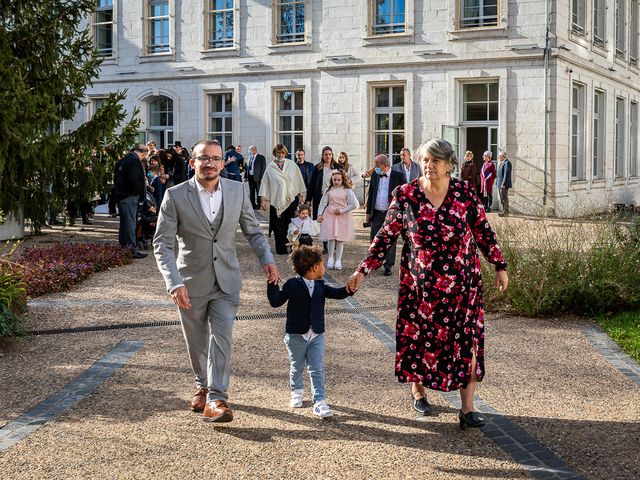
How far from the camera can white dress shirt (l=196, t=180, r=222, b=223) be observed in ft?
19.3

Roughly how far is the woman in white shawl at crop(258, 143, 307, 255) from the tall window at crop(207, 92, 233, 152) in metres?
14.2

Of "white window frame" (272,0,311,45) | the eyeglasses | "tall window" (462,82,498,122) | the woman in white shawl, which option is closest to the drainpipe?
"tall window" (462,82,498,122)

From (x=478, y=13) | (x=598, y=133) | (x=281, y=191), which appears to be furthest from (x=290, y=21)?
(x=281, y=191)

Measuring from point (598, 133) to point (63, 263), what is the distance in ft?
68.5

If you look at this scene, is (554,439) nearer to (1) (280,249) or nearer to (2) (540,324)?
(2) (540,324)

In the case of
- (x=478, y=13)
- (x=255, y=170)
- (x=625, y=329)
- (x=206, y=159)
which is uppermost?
(x=478, y=13)

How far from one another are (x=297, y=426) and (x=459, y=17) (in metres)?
21.3

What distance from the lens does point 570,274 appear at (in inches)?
378

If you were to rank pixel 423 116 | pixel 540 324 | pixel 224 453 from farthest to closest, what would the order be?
pixel 423 116 < pixel 540 324 < pixel 224 453

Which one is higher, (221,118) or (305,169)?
(221,118)

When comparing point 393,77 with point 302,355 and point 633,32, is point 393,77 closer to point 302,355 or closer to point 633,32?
point 633,32

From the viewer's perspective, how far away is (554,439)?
17.8 ft

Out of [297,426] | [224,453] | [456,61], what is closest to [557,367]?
[297,426]

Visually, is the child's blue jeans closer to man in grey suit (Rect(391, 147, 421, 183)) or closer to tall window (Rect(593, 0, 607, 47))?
man in grey suit (Rect(391, 147, 421, 183))
